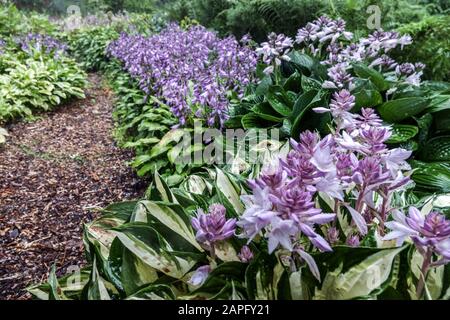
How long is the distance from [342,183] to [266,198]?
0.29 meters

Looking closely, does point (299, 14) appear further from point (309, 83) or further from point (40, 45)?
point (40, 45)

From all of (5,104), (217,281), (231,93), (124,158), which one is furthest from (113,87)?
(217,281)

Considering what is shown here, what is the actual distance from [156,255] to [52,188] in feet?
8.78

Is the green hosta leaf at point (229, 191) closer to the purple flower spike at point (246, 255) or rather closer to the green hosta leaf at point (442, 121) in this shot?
the purple flower spike at point (246, 255)

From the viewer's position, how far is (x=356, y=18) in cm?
453

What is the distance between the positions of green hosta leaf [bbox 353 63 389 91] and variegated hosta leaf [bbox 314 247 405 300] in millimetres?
2156

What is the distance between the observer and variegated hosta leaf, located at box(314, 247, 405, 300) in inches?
38.3

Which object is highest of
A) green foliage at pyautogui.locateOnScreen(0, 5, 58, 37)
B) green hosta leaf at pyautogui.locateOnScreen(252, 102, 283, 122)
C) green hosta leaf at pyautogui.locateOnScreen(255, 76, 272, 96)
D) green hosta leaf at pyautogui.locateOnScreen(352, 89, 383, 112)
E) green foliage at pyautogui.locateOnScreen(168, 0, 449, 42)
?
green foliage at pyautogui.locateOnScreen(0, 5, 58, 37)

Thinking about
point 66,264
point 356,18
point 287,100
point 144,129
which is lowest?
Answer: point 66,264

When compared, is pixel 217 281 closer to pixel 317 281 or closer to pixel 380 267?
pixel 317 281

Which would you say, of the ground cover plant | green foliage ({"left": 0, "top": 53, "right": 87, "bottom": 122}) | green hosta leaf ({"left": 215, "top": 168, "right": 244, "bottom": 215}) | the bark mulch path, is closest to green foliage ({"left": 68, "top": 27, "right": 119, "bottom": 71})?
green foliage ({"left": 0, "top": 53, "right": 87, "bottom": 122})

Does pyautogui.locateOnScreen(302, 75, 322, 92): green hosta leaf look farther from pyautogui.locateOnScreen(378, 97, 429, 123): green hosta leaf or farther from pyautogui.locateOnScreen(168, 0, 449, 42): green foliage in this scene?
pyautogui.locateOnScreen(168, 0, 449, 42): green foliage

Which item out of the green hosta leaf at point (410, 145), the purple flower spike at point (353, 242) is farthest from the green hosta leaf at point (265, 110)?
the purple flower spike at point (353, 242)

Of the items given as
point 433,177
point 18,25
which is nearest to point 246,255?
point 433,177
